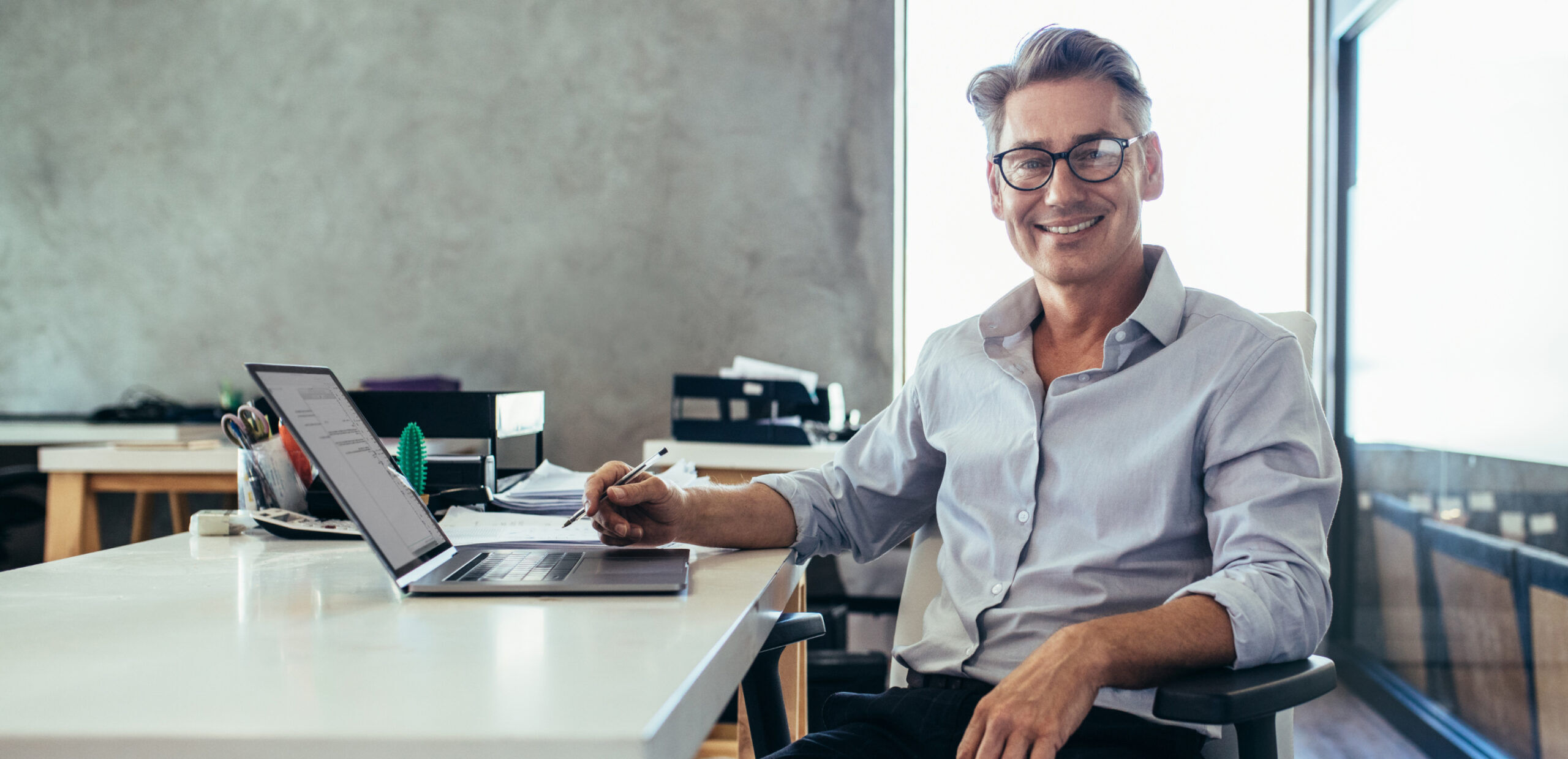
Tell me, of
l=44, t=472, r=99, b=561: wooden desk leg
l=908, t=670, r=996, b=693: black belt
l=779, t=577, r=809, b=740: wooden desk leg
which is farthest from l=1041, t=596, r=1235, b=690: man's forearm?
l=44, t=472, r=99, b=561: wooden desk leg

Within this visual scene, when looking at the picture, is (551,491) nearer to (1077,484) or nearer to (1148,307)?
(1077,484)

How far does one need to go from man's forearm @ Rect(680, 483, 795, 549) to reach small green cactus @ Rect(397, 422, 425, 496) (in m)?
0.38

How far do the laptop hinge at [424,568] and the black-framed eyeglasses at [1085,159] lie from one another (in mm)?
823

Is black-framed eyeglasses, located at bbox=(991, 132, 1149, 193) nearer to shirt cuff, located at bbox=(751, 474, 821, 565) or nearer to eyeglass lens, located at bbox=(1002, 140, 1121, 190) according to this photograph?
eyeglass lens, located at bbox=(1002, 140, 1121, 190)

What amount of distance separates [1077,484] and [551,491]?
78 cm

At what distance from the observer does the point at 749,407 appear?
2484mm

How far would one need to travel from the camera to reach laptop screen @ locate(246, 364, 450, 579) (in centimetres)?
79

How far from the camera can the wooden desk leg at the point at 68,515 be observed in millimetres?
2285

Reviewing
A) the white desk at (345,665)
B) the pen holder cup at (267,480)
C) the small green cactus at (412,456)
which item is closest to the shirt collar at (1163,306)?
the white desk at (345,665)

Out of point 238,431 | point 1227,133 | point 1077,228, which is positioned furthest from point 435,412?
point 1227,133

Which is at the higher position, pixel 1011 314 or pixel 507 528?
pixel 1011 314

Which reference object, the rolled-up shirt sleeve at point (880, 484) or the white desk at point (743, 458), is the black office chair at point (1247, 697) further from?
the white desk at point (743, 458)

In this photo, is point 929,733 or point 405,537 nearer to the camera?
point 405,537

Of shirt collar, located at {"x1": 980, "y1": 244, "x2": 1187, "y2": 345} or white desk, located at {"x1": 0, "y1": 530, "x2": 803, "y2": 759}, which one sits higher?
shirt collar, located at {"x1": 980, "y1": 244, "x2": 1187, "y2": 345}
